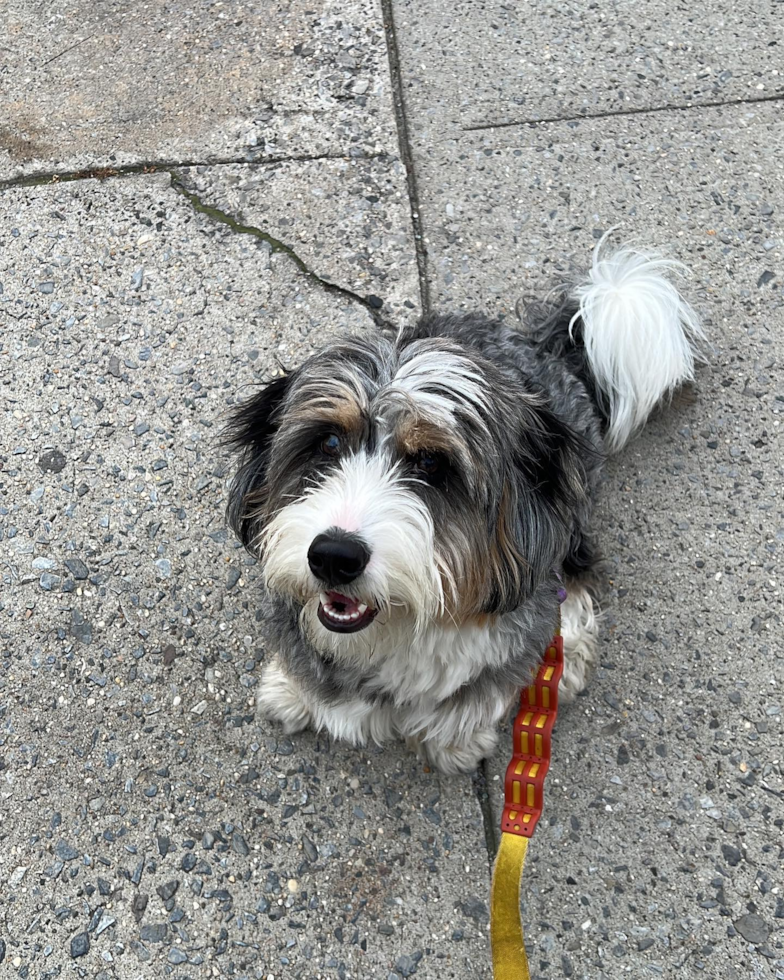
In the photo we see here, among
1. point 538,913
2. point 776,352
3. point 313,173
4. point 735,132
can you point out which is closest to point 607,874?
point 538,913

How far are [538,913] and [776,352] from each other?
2.34 metres

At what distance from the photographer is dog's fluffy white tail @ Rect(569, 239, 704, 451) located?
300 centimetres

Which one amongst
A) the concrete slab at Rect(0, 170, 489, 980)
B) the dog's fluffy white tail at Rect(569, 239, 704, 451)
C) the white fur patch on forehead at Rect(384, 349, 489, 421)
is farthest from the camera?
the dog's fluffy white tail at Rect(569, 239, 704, 451)

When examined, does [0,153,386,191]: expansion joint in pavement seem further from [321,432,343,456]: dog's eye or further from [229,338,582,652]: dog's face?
[321,432,343,456]: dog's eye

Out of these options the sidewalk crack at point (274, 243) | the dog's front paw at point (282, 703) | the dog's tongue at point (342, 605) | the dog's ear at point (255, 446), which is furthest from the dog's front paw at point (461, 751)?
the sidewalk crack at point (274, 243)

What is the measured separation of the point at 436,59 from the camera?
4.43m

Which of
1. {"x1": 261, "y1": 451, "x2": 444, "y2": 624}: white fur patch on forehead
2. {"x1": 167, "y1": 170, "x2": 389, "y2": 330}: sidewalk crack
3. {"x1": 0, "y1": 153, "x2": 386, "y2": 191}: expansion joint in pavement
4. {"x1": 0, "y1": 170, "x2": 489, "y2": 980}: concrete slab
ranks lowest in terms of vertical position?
{"x1": 0, "y1": 170, "x2": 489, "y2": 980}: concrete slab

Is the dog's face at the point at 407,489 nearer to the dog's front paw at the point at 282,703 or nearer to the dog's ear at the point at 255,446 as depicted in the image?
the dog's ear at the point at 255,446

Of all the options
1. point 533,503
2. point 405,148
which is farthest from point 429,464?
point 405,148

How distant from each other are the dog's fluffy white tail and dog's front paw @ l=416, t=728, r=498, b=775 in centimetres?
121

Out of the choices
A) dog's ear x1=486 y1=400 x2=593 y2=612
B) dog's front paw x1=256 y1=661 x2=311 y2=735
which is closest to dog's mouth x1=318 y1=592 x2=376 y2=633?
dog's ear x1=486 y1=400 x2=593 y2=612

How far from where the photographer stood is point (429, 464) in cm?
203

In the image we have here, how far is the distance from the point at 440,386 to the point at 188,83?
316 centimetres

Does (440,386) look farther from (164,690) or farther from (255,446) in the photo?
(164,690)
